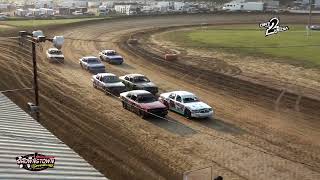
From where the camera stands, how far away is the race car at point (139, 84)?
126 ft

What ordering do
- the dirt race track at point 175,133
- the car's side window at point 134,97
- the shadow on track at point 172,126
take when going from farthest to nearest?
the car's side window at point 134,97 → the shadow on track at point 172,126 → the dirt race track at point 175,133

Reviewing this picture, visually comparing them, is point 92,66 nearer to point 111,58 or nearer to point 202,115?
point 111,58

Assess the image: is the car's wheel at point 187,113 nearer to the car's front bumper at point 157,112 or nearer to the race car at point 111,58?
the car's front bumper at point 157,112

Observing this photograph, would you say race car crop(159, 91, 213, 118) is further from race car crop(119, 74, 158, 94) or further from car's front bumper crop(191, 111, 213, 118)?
race car crop(119, 74, 158, 94)

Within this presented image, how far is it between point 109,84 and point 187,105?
863cm

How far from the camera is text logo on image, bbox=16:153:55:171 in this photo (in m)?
14.9

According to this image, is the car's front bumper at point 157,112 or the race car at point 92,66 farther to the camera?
the race car at point 92,66

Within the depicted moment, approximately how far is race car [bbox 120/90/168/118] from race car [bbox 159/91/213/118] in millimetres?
1318

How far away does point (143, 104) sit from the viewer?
32.2 m

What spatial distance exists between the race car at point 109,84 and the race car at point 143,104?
3.85 m

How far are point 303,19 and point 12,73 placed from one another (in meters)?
80.4

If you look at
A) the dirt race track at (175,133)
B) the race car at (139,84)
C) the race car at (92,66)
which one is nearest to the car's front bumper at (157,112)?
the dirt race track at (175,133)

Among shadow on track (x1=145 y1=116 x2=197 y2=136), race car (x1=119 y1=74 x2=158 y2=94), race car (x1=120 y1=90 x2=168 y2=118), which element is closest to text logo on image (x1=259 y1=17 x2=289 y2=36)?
race car (x1=119 y1=74 x2=158 y2=94)

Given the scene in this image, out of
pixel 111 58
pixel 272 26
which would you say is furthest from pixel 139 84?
pixel 272 26
